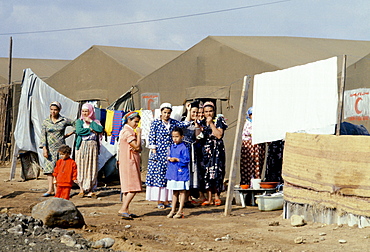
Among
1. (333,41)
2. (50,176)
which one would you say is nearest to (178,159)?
(50,176)

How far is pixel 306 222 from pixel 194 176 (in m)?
2.19

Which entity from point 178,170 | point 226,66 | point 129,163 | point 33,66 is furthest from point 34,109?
point 33,66

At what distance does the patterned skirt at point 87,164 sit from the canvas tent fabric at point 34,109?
93.4 inches

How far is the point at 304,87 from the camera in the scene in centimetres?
689

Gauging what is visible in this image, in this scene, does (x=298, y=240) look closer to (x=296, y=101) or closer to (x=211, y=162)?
(x=296, y=101)

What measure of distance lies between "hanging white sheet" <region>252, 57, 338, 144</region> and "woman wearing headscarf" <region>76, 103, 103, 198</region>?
352 centimetres

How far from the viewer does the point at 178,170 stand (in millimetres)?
7492

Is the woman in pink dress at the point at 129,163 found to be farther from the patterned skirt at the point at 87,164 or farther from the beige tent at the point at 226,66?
the beige tent at the point at 226,66

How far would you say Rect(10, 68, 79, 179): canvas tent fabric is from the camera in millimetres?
12164

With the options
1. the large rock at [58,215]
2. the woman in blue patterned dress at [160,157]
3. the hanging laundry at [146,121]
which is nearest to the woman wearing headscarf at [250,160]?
the woman in blue patterned dress at [160,157]

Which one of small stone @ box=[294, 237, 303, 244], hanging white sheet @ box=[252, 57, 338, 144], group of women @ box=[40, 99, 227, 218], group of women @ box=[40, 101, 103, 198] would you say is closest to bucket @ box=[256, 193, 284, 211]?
hanging white sheet @ box=[252, 57, 338, 144]

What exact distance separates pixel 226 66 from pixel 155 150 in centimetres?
463

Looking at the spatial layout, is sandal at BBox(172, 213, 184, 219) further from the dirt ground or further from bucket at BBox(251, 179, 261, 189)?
bucket at BBox(251, 179, 261, 189)

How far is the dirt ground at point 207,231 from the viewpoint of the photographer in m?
5.43
